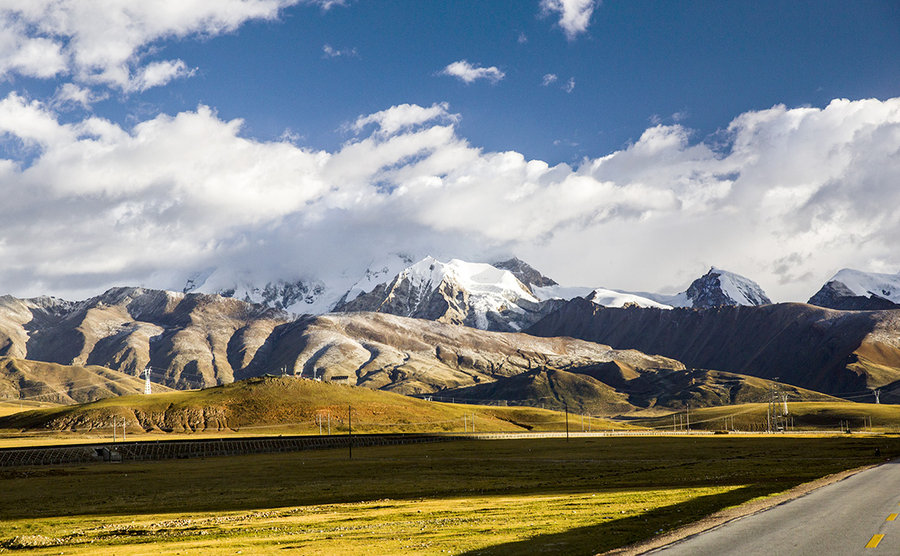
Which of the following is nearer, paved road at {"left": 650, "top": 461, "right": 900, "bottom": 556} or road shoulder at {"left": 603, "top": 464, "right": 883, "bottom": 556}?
paved road at {"left": 650, "top": 461, "right": 900, "bottom": 556}

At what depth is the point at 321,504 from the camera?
6078cm

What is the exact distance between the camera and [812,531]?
95.8ft

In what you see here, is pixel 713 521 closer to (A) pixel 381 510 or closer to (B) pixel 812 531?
(B) pixel 812 531

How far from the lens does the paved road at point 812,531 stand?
25531mm

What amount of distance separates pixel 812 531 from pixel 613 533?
7634 millimetres

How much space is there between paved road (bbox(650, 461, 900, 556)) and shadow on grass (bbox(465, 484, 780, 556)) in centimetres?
278

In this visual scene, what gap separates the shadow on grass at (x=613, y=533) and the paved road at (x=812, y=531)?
2.78 m

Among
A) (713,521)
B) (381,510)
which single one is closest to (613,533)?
(713,521)

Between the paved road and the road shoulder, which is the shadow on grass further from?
the paved road

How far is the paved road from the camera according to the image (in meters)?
25.5

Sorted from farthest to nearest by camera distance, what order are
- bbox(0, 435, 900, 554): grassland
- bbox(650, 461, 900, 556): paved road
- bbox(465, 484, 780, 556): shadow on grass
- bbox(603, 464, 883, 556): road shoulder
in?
bbox(0, 435, 900, 554): grassland
bbox(465, 484, 780, 556): shadow on grass
bbox(603, 464, 883, 556): road shoulder
bbox(650, 461, 900, 556): paved road

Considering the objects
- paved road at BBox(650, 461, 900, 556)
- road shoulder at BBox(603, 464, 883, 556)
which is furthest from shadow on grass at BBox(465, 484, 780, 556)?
paved road at BBox(650, 461, 900, 556)

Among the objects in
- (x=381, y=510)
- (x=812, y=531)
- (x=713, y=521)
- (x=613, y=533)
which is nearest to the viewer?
(x=812, y=531)

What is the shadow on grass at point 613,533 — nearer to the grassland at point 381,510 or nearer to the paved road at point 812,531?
the grassland at point 381,510
